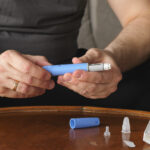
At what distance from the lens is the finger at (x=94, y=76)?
0.61m

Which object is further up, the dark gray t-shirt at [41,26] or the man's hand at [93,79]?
the dark gray t-shirt at [41,26]

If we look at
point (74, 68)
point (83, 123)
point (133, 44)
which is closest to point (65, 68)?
point (74, 68)

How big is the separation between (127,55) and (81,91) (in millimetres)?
295

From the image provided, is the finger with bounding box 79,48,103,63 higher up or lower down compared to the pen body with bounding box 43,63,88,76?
higher up

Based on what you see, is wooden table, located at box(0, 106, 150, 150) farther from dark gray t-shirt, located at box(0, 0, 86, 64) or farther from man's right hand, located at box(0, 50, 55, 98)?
dark gray t-shirt, located at box(0, 0, 86, 64)

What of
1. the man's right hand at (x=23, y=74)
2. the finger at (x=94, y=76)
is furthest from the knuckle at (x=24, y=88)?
the finger at (x=94, y=76)

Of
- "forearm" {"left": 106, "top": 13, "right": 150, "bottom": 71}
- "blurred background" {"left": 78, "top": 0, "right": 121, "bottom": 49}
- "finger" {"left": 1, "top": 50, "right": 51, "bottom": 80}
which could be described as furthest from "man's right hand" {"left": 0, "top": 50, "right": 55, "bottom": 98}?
"blurred background" {"left": 78, "top": 0, "right": 121, "bottom": 49}

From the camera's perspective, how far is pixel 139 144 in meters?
0.51

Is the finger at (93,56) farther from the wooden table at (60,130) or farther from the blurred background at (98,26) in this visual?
the blurred background at (98,26)

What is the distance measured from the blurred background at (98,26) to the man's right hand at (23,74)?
1.09 m

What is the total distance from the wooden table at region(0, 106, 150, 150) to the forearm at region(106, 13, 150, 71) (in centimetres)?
23

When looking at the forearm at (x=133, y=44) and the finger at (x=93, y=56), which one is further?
the forearm at (x=133, y=44)

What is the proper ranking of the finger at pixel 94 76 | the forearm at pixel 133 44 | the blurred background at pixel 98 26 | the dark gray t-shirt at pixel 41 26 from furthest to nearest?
the blurred background at pixel 98 26 < the dark gray t-shirt at pixel 41 26 < the forearm at pixel 133 44 < the finger at pixel 94 76

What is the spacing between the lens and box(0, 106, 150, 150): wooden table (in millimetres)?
499
